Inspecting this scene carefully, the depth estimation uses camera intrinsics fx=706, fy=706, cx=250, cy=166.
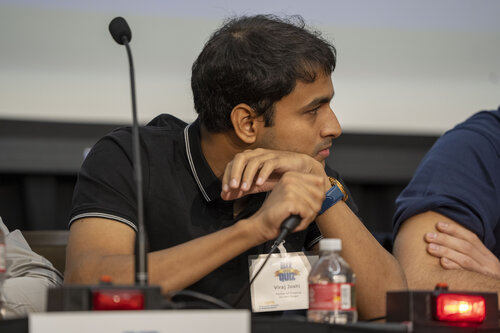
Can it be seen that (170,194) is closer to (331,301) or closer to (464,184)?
(331,301)

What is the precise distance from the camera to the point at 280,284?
1571 mm

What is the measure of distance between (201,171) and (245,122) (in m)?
0.17

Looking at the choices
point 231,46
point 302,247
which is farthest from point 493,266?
point 231,46

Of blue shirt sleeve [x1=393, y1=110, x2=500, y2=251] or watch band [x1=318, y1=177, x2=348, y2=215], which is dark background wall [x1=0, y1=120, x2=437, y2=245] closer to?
blue shirt sleeve [x1=393, y1=110, x2=500, y2=251]

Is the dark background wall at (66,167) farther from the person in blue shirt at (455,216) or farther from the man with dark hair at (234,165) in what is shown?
the man with dark hair at (234,165)

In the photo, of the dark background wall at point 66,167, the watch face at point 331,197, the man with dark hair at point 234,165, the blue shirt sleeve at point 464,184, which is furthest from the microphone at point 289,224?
the dark background wall at point 66,167

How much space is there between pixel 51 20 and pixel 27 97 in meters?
0.33

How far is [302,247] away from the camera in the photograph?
1.75 m

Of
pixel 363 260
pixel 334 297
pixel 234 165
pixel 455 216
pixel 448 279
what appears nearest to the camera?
pixel 334 297

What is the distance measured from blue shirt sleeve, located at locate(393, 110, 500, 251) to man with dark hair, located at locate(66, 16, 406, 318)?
32 centimetres

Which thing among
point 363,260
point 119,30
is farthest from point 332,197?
point 119,30

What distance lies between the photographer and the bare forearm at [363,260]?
5.13 ft

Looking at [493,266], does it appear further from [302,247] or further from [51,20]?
[51,20]

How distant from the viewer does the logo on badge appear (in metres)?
1.58
